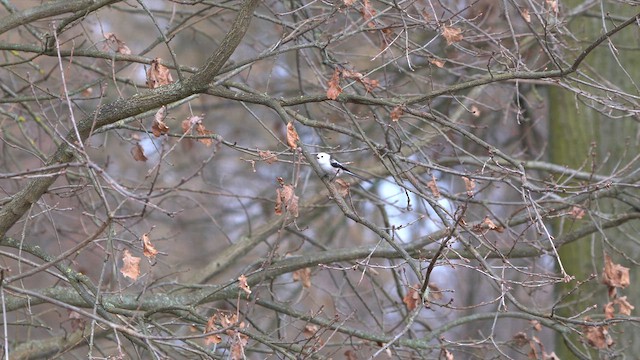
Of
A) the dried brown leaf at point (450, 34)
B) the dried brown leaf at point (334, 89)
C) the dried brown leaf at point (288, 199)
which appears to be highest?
the dried brown leaf at point (450, 34)

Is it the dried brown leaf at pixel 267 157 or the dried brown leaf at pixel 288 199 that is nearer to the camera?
the dried brown leaf at pixel 288 199

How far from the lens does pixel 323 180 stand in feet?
12.3

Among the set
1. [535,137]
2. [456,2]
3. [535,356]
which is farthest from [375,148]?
[535,137]

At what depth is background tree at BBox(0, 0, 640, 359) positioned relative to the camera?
12.3 ft

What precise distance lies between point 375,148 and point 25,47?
1843mm

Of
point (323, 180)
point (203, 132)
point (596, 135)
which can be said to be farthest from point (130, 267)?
point (596, 135)

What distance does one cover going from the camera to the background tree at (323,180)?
3.76 meters

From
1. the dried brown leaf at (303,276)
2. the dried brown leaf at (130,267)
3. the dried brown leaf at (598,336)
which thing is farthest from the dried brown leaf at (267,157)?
the dried brown leaf at (598,336)

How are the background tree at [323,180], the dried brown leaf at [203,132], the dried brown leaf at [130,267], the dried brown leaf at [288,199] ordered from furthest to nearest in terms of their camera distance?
the dried brown leaf at [203,132] → the background tree at [323,180] → the dried brown leaf at [130,267] → the dried brown leaf at [288,199]

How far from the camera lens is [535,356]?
15.4ft

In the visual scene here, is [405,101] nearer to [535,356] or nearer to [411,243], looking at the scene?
[411,243]

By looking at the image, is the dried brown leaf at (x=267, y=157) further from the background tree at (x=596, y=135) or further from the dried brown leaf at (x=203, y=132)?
the background tree at (x=596, y=135)

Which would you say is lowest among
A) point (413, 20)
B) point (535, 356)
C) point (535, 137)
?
point (535, 356)

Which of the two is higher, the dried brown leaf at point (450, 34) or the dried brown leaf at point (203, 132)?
the dried brown leaf at point (450, 34)
